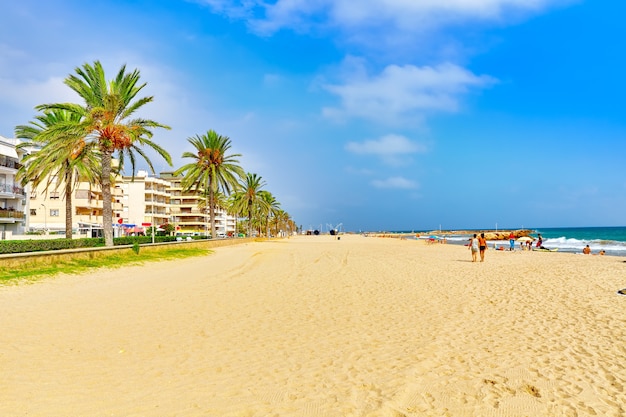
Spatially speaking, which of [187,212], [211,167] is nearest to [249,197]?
[211,167]

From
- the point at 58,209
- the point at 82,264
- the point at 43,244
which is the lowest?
the point at 82,264

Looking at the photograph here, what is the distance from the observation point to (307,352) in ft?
23.4

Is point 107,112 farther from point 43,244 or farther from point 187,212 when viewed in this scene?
point 187,212

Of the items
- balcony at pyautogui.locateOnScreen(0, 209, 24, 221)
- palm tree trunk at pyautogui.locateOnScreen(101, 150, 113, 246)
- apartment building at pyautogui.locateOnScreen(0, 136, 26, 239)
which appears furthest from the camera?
apartment building at pyautogui.locateOnScreen(0, 136, 26, 239)

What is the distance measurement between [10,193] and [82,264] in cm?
3420

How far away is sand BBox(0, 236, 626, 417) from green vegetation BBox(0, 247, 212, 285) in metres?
1.38

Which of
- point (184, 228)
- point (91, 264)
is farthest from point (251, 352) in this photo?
point (184, 228)

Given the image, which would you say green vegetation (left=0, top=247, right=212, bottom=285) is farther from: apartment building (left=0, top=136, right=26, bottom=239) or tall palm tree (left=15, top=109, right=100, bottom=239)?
apartment building (left=0, top=136, right=26, bottom=239)

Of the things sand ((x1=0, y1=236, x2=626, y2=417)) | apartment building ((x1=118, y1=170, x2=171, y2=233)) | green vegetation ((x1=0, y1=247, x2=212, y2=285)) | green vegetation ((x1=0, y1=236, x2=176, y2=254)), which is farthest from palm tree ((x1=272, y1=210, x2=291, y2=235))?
sand ((x1=0, y1=236, x2=626, y2=417))

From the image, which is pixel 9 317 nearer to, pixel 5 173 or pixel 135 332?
pixel 135 332

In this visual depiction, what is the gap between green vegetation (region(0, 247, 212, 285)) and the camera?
1505 cm

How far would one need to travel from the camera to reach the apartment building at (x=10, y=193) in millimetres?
45109

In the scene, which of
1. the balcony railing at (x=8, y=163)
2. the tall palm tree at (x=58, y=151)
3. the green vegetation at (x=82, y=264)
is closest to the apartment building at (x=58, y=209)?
the balcony railing at (x=8, y=163)

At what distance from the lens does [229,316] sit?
10.2 metres
